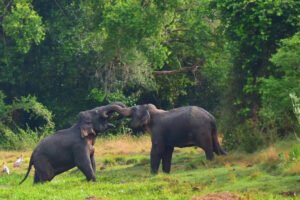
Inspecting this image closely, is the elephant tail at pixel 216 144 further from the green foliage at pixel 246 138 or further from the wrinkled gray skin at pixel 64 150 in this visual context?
the wrinkled gray skin at pixel 64 150

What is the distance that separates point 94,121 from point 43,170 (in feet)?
5.49

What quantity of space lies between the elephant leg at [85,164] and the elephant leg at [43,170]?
736mm

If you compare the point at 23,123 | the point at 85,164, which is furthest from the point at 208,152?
the point at 23,123

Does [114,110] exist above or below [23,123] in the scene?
above

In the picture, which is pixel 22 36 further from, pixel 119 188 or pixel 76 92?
pixel 119 188

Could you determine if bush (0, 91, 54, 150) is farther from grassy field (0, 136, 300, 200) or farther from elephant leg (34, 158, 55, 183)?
elephant leg (34, 158, 55, 183)

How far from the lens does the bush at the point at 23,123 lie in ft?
113

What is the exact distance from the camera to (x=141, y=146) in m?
30.2

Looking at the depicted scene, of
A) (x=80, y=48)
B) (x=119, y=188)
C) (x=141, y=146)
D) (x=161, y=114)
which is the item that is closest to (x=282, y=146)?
(x=161, y=114)

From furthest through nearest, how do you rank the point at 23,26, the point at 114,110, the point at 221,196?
the point at 23,26 → the point at 114,110 → the point at 221,196

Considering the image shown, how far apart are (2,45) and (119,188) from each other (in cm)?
2125

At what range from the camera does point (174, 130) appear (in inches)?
825

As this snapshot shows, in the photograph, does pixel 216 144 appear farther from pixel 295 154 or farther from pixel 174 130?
pixel 295 154

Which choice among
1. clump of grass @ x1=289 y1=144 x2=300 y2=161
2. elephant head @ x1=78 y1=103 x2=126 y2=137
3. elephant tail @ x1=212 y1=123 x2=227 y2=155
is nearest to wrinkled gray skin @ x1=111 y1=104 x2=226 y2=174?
elephant tail @ x1=212 y1=123 x2=227 y2=155
